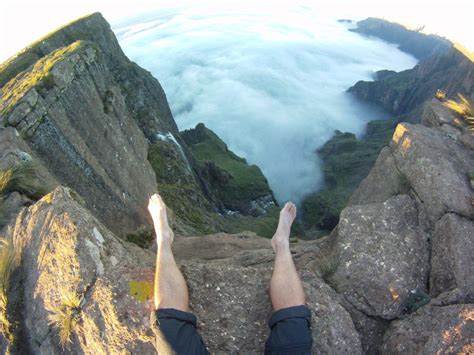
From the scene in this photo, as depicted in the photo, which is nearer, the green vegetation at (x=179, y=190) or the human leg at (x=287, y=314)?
the human leg at (x=287, y=314)

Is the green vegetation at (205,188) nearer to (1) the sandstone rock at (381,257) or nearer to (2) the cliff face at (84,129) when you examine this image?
(2) the cliff face at (84,129)

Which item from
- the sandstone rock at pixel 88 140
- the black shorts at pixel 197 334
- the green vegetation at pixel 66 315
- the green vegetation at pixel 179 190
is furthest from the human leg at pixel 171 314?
the green vegetation at pixel 179 190

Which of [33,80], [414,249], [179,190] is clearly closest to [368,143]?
[179,190]

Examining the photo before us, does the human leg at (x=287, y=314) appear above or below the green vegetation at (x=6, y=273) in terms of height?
below

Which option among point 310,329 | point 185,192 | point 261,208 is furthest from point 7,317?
point 261,208

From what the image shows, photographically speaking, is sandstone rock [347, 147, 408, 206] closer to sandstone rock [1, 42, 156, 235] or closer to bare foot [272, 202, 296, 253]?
bare foot [272, 202, 296, 253]

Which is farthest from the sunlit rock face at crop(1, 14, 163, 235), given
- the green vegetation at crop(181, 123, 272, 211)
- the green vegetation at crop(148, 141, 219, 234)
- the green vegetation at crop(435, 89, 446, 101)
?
the green vegetation at crop(181, 123, 272, 211)
